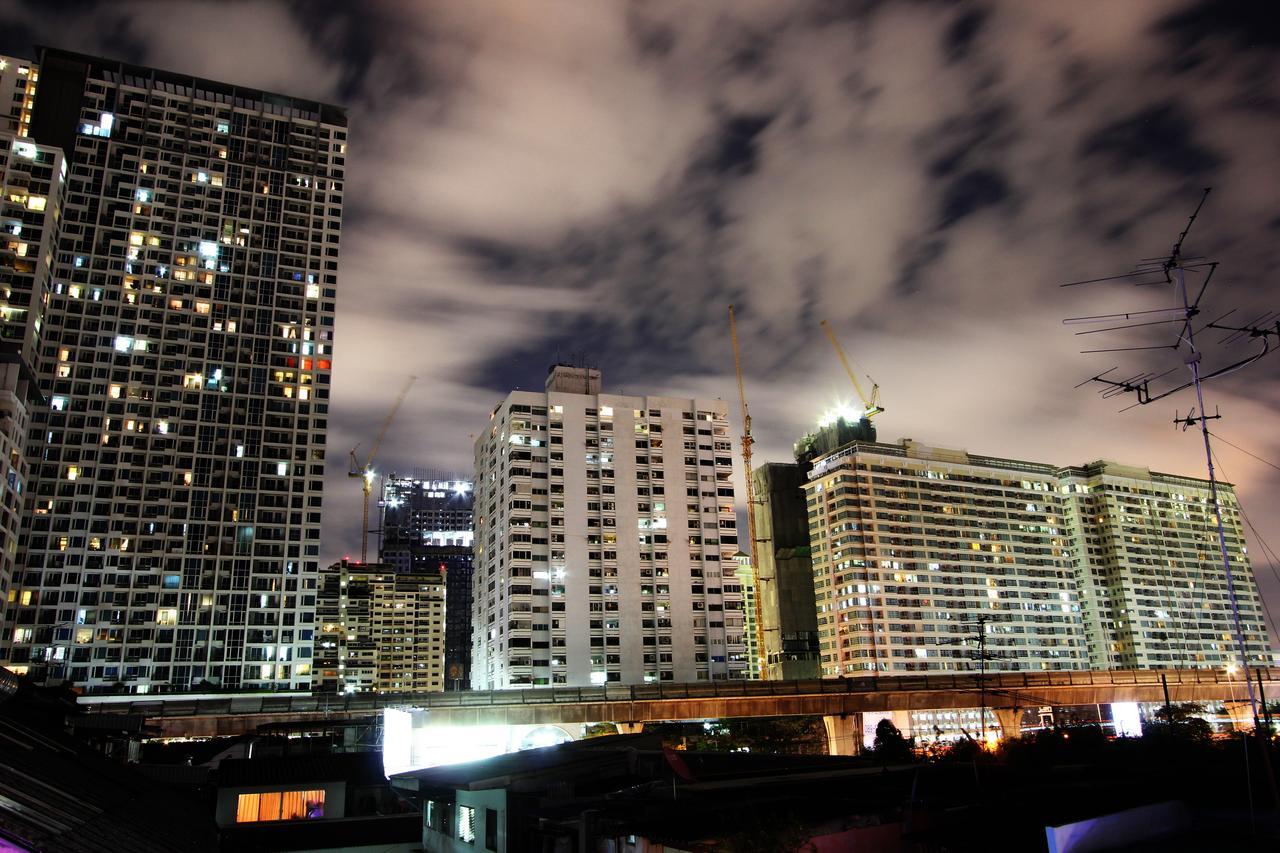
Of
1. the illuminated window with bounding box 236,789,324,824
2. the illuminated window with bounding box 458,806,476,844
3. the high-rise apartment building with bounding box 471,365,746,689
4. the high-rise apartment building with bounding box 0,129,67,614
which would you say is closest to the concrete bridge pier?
the high-rise apartment building with bounding box 471,365,746,689

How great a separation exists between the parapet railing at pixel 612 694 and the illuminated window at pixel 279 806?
97.2ft

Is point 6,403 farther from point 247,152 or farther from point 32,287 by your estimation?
point 247,152

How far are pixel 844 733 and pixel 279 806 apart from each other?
6816 cm

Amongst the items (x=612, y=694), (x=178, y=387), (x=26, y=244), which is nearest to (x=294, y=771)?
(x=612, y=694)

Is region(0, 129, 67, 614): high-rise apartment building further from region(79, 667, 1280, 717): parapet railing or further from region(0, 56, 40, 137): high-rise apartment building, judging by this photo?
region(79, 667, 1280, 717): parapet railing

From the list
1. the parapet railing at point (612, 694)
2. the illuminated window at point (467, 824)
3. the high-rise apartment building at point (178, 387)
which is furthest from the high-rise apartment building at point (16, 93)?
the illuminated window at point (467, 824)

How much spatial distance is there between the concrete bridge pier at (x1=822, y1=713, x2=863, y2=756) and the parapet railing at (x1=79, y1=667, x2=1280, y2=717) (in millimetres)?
4038

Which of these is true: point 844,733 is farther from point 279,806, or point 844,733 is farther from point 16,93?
point 16,93

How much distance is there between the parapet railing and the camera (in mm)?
81625

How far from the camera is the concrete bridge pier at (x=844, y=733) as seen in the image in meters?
97.9

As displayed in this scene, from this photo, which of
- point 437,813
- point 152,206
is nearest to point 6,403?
point 152,206

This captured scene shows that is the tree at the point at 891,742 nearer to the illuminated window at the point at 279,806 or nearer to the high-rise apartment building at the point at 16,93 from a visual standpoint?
the illuminated window at the point at 279,806

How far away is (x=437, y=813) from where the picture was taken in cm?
4300

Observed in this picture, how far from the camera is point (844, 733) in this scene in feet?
327
